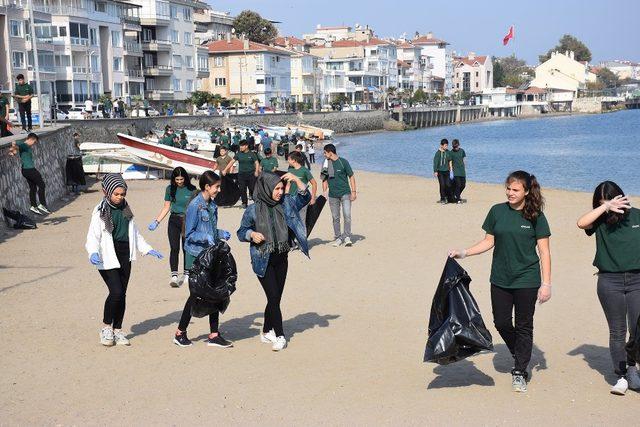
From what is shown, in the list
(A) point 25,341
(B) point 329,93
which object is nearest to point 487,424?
(A) point 25,341

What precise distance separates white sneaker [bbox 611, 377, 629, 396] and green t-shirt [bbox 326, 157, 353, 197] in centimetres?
769

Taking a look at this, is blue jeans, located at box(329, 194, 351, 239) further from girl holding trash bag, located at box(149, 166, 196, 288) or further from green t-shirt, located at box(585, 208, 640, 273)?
green t-shirt, located at box(585, 208, 640, 273)

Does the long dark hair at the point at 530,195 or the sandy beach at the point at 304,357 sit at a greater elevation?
the long dark hair at the point at 530,195

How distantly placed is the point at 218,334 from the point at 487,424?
295cm

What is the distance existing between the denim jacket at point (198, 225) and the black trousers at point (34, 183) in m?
10.4

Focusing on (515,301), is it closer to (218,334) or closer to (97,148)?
(218,334)

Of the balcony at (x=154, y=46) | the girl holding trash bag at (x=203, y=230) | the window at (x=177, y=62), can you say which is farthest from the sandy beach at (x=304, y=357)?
the window at (x=177, y=62)

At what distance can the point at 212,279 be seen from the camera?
7312mm

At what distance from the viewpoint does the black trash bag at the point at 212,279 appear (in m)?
7.25

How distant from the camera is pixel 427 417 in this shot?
5770 mm

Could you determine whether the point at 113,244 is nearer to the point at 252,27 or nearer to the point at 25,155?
the point at 25,155

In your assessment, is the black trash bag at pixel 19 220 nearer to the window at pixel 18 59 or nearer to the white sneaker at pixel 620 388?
the white sneaker at pixel 620 388

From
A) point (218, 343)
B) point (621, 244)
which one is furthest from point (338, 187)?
point (621, 244)

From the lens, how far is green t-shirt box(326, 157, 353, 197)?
1350cm
